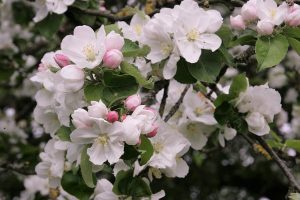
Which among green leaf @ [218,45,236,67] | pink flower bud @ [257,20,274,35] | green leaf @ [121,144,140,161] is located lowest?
green leaf @ [121,144,140,161]

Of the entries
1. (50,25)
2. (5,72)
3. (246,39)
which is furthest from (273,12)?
(5,72)

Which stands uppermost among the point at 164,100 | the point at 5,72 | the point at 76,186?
the point at 164,100

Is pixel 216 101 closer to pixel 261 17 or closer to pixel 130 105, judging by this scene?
pixel 261 17

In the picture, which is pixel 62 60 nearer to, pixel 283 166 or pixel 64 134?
pixel 64 134

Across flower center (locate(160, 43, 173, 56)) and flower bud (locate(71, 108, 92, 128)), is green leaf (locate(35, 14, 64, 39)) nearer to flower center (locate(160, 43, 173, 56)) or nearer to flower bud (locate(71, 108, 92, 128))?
flower center (locate(160, 43, 173, 56))

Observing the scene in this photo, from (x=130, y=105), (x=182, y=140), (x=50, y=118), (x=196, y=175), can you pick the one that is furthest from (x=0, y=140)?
(x=196, y=175)

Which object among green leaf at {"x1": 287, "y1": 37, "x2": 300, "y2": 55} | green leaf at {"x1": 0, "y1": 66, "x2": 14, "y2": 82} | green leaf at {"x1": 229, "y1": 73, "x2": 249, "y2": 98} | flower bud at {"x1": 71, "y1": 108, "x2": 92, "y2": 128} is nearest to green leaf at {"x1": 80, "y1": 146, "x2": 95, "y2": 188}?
flower bud at {"x1": 71, "y1": 108, "x2": 92, "y2": 128}
